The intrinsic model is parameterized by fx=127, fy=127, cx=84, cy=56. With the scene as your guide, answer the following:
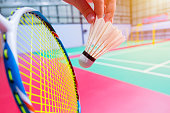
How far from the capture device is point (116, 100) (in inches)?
29.4

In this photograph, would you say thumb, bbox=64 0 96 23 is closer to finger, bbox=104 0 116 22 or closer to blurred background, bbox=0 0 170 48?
finger, bbox=104 0 116 22

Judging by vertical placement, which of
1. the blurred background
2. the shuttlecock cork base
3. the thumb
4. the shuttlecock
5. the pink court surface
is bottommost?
the pink court surface

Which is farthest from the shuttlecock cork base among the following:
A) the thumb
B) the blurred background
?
the blurred background

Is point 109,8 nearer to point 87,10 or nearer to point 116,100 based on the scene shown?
point 87,10

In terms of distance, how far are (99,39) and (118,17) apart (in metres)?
7.08

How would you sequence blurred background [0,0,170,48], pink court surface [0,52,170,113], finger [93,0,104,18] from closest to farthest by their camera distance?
finger [93,0,104,18] → pink court surface [0,52,170,113] → blurred background [0,0,170,48]

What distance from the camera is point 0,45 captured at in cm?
21

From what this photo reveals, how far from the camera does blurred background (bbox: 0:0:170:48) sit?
432 centimetres

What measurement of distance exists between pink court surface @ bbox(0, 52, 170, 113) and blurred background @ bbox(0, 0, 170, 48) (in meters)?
3.15

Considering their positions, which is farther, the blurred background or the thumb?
the blurred background

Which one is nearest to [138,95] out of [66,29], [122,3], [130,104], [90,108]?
[130,104]

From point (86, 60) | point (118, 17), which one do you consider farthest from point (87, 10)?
point (118, 17)

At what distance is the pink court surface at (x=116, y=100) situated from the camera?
665mm

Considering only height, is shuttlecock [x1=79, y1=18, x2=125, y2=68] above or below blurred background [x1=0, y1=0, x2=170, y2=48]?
below
